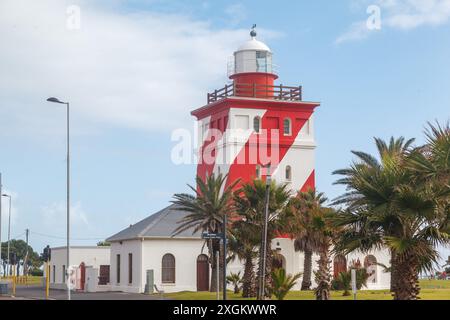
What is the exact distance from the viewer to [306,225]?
50.9 meters

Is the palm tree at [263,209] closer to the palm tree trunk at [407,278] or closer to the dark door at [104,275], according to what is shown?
the palm tree trunk at [407,278]

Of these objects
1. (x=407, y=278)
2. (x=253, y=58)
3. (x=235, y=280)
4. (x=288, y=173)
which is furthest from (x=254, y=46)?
(x=407, y=278)

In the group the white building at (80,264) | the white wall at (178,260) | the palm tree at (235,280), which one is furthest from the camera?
the white building at (80,264)

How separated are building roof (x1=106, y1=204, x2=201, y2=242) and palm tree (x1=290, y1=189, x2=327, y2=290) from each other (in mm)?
7645

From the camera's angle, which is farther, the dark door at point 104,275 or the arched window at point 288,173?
the dark door at point 104,275

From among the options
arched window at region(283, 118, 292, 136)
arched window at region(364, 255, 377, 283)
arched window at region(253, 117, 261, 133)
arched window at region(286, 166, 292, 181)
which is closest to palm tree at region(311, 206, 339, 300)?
arched window at region(286, 166, 292, 181)

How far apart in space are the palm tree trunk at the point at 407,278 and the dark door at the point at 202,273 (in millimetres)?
31337

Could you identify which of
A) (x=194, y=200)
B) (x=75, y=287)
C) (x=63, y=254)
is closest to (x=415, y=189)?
(x=194, y=200)

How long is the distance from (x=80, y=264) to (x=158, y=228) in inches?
490

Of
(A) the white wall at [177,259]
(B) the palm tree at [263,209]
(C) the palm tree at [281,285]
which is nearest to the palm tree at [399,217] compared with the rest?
(C) the palm tree at [281,285]

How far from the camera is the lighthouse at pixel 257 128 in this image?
60.6 m

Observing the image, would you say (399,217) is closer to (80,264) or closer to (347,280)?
(347,280)

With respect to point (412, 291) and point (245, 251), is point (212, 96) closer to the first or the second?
point (245, 251)

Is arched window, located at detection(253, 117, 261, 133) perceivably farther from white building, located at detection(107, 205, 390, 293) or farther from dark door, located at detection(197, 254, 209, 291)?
dark door, located at detection(197, 254, 209, 291)
